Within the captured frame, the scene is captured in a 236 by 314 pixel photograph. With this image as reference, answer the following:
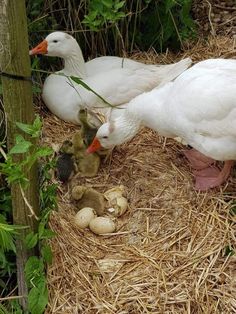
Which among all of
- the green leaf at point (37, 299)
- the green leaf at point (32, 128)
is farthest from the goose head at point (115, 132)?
the green leaf at point (32, 128)

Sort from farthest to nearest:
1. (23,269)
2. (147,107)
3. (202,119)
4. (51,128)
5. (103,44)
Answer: (103,44), (51,128), (147,107), (202,119), (23,269)

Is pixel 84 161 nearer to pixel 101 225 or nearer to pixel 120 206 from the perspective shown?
pixel 120 206

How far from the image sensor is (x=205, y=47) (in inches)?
168

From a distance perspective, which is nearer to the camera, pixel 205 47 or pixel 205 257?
pixel 205 257

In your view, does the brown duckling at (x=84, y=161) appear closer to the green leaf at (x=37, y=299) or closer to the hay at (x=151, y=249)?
the hay at (x=151, y=249)

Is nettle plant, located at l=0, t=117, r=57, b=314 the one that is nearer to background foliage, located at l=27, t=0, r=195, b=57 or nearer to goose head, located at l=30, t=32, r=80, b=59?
goose head, located at l=30, t=32, r=80, b=59

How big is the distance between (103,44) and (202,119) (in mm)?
1326

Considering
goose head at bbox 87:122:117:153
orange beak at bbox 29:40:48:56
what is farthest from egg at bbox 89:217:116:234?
orange beak at bbox 29:40:48:56

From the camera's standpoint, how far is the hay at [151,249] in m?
2.74

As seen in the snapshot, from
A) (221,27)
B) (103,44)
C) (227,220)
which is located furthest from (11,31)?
(221,27)

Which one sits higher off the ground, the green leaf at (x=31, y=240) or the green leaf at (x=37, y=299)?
the green leaf at (x=31, y=240)

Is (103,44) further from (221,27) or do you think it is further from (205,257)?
(205,257)

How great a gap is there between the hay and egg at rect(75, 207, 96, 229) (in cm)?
4

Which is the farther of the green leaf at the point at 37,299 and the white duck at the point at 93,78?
the white duck at the point at 93,78
